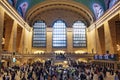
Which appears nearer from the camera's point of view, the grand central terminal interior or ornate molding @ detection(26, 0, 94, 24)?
the grand central terminal interior

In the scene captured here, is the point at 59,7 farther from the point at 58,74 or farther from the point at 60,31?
the point at 58,74

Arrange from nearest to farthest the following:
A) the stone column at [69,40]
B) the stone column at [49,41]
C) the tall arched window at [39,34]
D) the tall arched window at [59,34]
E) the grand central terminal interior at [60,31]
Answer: the grand central terminal interior at [60,31]
the stone column at [49,41]
the stone column at [69,40]
the tall arched window at [39,34]
the tall arched window at [59,34]

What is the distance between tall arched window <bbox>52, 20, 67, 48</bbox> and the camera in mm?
42969

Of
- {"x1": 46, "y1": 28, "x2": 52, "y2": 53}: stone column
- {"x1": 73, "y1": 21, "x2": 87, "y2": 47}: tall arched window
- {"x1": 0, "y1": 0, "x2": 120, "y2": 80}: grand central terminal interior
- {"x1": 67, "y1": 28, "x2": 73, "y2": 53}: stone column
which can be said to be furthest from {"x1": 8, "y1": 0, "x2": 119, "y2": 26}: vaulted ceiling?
{"x1": 67, "y1": 28, "x2": 73, "y2": 53}: stone column

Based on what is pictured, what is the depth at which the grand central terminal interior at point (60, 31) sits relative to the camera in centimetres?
2892

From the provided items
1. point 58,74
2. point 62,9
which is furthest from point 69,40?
point 58,74

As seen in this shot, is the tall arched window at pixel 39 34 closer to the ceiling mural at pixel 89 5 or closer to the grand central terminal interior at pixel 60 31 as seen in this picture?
the grand central terminal interior at pixel 60 31

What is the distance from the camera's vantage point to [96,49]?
36.0 meters

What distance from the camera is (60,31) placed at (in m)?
43.3

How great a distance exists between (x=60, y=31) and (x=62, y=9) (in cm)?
438

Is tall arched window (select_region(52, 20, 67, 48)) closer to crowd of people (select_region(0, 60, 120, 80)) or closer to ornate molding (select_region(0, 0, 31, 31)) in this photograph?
ornate molding (select_region(0, 0, 31, 31))

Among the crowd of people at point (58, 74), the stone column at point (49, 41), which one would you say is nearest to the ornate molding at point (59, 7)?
the stone column at point (49, 41)

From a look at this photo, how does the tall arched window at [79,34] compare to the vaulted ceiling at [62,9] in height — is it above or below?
below

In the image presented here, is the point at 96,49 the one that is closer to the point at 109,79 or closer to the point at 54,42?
the point at 54,42
